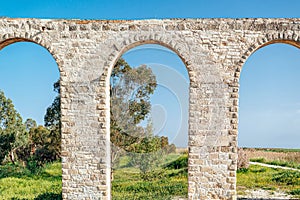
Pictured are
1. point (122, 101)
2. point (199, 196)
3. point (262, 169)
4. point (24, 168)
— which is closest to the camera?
point (199, 196)

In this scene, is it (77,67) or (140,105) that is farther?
(140,105)

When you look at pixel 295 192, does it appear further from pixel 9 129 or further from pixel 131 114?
pixel 9 129

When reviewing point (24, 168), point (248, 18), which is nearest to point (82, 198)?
point (248, 18)

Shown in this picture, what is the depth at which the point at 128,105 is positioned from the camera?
7980 mm

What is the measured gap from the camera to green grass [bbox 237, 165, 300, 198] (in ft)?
27.5

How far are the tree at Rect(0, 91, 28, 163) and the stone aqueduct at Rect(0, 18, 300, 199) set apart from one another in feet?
20.2

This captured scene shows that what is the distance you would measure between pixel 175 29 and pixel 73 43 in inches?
80.7

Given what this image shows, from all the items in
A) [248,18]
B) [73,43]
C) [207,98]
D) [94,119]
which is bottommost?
[94,119]

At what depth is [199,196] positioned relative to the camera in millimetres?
5391

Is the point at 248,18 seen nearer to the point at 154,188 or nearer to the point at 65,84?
the point at 65,84

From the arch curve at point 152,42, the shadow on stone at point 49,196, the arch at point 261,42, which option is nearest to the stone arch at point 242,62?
the arch at point 261,42

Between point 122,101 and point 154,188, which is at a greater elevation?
point 122,101

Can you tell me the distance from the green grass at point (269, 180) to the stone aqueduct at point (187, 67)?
316cm

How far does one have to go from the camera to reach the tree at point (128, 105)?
26.3 feet
